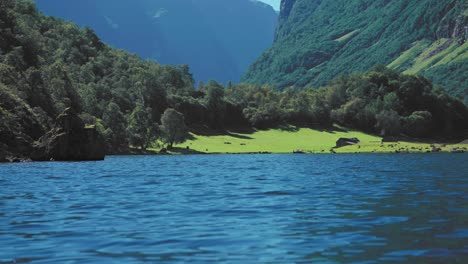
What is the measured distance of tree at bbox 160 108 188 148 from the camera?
157 m

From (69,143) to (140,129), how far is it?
4311 centimetres

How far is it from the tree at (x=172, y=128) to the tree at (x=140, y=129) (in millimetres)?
3502

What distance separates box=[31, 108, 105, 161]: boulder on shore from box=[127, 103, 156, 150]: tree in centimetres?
3370

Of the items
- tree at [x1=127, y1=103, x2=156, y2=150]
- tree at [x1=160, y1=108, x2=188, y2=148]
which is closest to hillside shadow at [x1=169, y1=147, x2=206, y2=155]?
tree at [x1=160, y1=108, x2=188, y2=148]

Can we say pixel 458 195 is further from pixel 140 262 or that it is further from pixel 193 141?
pixel 193 141

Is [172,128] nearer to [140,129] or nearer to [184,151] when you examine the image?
[184,151]

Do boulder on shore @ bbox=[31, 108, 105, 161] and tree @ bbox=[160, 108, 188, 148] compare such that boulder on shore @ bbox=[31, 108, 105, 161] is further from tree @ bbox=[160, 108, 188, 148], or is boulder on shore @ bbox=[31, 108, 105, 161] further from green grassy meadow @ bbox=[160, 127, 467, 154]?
green grassy meadow @ bbox=[160, 127, 467, 154]

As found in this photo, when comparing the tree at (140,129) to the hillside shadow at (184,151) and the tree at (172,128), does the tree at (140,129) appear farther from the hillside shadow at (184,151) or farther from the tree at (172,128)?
the hillside shadow at (184,151)

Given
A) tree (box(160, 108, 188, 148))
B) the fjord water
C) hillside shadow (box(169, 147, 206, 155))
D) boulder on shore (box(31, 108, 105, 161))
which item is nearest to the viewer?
the fjord water

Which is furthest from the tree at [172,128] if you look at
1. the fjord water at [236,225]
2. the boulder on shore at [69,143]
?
the fjord water at [236,225]

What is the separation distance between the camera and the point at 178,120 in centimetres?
15825

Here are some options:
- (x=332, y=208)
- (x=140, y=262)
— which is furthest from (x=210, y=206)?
(x=140, y=262)

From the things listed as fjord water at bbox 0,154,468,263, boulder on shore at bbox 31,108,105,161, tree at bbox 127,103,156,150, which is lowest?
fjord water at bbox 0,154,468,263

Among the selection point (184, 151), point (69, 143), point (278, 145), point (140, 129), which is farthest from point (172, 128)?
point (69, 143)
